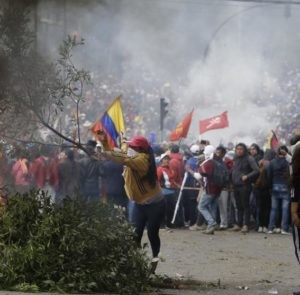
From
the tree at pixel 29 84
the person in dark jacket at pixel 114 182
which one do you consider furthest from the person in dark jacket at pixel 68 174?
the tree at pixel 29 84

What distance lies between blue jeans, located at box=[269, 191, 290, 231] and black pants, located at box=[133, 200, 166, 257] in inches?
251

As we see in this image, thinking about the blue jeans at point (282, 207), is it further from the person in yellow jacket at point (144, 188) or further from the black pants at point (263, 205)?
the person in yellow jacket at point (144, 188)

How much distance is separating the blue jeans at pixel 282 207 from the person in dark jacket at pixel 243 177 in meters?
0.49

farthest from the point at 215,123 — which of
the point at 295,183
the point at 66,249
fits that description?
the point at 66,249

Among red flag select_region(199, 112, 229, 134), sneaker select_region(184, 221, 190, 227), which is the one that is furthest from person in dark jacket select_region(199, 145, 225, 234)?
red flag select_region(199, 112, 229, 134)

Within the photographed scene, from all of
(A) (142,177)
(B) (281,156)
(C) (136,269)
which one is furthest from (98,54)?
(C) (136,269)

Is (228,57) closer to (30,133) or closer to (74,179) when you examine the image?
(74,179)

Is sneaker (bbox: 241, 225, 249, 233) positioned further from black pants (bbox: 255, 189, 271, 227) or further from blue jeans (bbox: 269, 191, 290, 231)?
blue jeans (bbox: 269, 191, 290, 231)

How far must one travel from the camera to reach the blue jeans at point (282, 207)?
1570 cm

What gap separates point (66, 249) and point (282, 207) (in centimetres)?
863

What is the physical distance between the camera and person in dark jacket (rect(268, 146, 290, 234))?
15.7 metres

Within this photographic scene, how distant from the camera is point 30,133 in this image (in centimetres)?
851

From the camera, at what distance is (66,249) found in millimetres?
7758

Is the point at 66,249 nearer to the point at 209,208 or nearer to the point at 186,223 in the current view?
the point at 209,208
